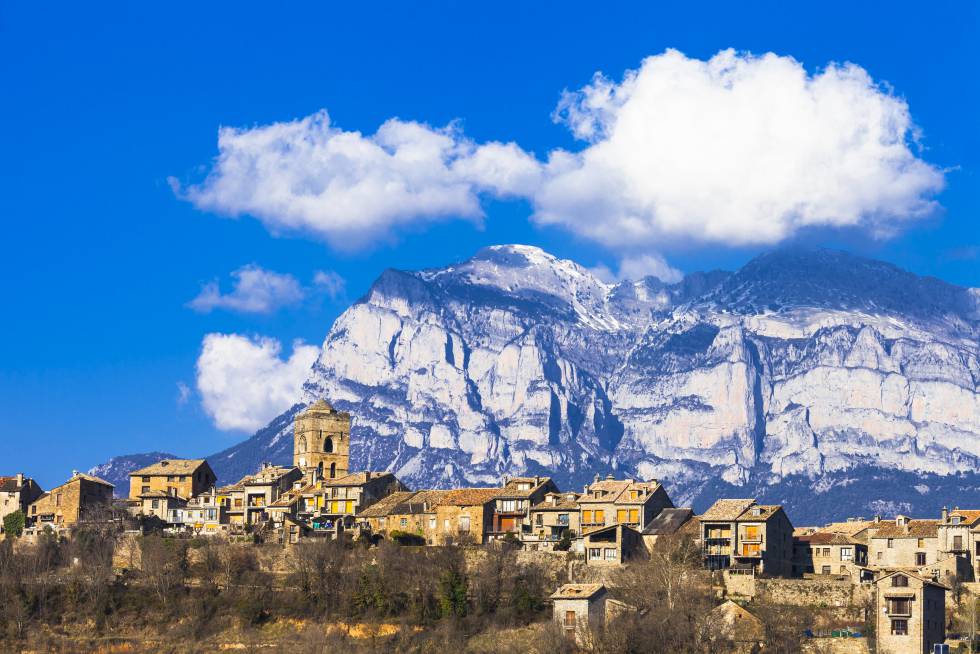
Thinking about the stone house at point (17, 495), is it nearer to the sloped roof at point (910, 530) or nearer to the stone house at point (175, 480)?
the stone house at point (175, 480)

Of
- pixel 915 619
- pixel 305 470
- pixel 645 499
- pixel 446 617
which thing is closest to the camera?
pixel 915 619

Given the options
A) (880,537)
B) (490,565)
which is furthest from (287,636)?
(880,537)

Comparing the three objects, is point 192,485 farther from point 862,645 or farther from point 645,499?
point 862,645

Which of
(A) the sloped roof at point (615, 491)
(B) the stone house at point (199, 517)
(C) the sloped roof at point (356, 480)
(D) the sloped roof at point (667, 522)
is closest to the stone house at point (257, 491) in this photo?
(B) the stone house at point (199, 517)

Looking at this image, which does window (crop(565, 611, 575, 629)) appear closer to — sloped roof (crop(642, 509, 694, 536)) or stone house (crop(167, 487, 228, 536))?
sloped roof (crop(642, 509, 694, 536))

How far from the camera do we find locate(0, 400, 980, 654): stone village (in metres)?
111

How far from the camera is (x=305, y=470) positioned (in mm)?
180125

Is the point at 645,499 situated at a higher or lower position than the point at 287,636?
higher

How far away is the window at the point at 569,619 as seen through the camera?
112m

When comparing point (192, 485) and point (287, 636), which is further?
point (192, 485)

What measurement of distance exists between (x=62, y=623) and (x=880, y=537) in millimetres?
65595

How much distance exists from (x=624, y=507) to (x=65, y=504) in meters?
51.2

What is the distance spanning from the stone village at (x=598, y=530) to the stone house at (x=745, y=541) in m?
0.11

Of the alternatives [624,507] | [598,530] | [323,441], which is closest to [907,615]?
[598,530]
